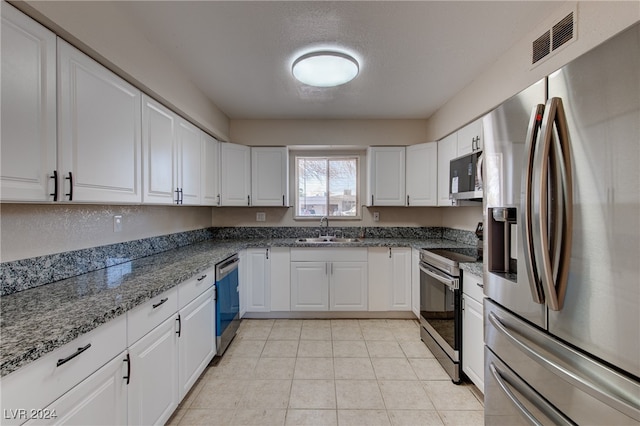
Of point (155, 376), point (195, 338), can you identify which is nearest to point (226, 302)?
point (195, 338)

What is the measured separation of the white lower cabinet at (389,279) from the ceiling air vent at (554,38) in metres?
2.09

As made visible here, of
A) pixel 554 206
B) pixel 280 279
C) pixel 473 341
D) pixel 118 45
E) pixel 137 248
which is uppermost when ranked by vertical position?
pixel 118 45

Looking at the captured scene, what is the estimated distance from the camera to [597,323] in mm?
797

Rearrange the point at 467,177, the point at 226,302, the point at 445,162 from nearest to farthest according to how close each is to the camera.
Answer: the point at 467,177 < the point at 226,302 < the point at 445,162

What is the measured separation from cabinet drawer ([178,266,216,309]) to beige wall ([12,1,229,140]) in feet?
4.56

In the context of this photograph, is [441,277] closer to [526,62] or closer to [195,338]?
[526,62]

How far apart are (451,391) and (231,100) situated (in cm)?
340

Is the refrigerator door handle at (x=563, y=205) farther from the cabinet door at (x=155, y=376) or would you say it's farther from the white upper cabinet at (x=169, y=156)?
the white upper cabinet at (x=169, y=156)

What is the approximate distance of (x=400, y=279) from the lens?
313cm

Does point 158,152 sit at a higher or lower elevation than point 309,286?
higher

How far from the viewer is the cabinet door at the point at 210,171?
2.83m

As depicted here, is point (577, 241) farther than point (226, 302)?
No

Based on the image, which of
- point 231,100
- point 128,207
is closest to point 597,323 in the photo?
point 128,207

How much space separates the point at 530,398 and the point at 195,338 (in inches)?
76.5
